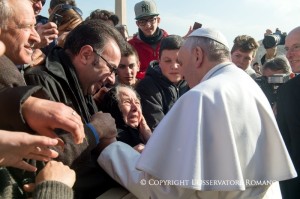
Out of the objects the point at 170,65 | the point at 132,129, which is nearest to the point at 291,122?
the point at 170,65

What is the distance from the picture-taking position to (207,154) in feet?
7.88

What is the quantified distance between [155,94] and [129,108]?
2.95 feet

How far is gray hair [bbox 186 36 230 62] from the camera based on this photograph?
295cm

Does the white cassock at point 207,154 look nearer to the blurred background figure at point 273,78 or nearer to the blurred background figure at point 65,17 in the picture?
the blurred background figure at point 65,17

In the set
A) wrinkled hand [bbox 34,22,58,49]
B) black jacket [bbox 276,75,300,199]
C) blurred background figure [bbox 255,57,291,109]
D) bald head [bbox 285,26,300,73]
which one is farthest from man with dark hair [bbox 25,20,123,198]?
blurred background figure [bbox 255,57,291,109]

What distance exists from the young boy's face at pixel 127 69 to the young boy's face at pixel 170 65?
333mm

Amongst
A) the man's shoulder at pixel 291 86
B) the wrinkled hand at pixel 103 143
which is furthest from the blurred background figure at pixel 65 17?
the man's shoulder at pixel 291 86

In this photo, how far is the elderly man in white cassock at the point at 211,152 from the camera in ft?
7.65

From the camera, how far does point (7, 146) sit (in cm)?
132

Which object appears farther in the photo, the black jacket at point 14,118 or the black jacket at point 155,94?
the black jacket at point 155,94

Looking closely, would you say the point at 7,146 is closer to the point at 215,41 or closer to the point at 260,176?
the point at 260,176

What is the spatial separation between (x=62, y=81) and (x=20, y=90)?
3.01 ft

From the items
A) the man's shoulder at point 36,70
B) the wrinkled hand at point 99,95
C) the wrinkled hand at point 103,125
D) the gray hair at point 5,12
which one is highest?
the gray hair at point 5,12

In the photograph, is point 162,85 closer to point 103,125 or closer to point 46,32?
point 46,32
